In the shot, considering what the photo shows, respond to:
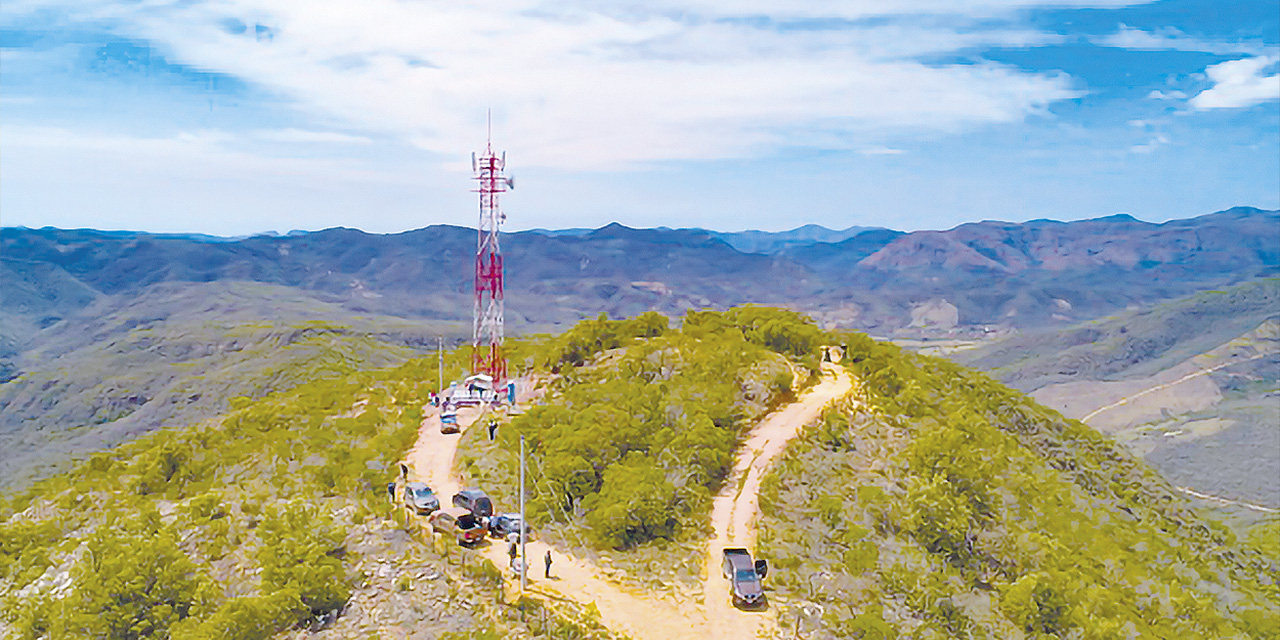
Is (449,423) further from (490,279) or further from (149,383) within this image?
(149,383)

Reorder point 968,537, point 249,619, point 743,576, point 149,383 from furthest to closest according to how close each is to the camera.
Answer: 1. point 149,383
2. point 968,537
3. point 743,576
4. point 249,619

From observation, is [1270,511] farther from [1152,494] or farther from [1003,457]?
[1003,457]

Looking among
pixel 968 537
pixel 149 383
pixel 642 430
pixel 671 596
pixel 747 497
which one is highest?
pixel 642 430

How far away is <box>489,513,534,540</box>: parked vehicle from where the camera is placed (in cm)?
3158

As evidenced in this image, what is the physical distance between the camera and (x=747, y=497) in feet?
117

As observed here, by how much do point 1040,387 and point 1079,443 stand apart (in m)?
144

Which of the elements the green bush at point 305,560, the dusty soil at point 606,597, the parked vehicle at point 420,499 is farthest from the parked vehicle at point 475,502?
the green bush at point 305,560

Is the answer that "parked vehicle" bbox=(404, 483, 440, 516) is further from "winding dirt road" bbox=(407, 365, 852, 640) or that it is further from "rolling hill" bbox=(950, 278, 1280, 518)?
"rolling hill" bbox=(950, 278, 1280, 518)

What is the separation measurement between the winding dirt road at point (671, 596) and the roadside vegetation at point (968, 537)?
1201mm

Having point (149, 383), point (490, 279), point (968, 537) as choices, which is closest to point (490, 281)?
point (490, 279)

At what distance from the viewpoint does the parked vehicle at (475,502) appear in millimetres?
32969

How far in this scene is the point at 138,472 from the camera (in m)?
43.4

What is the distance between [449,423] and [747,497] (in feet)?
60.2

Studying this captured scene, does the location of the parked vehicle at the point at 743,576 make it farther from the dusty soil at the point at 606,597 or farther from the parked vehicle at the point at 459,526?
the parked vehicle at the point at 459,526
